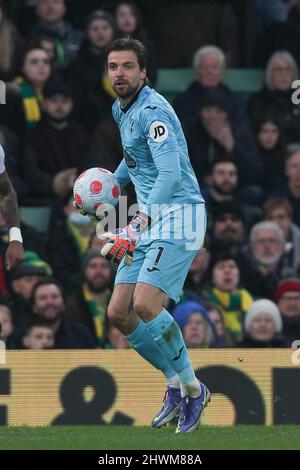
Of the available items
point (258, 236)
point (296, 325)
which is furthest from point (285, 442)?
point (258, 236)

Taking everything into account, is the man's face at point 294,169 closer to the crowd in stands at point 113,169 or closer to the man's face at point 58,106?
the crowd in stands at point 113,169

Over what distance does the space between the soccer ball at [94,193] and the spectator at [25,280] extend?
2.94 m

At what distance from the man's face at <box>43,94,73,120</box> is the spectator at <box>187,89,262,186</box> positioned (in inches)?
A: 47.6

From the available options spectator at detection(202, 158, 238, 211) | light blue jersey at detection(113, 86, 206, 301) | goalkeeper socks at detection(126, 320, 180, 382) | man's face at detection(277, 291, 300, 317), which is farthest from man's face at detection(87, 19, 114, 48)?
goalkeeper socks at detection(126, 320, 180, 382)

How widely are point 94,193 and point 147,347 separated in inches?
38.9

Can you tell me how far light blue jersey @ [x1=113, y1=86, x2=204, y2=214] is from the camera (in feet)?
27.6

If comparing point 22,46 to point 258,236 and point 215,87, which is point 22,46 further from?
point 258,236

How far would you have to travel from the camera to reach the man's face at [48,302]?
37.5ft

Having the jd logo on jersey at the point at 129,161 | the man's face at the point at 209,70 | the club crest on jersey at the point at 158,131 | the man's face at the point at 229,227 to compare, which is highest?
the man's face at the point at 209,70

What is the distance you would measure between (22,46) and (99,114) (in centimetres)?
98

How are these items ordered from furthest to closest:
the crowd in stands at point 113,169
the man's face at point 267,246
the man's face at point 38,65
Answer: the man's face at point 38,65 → the man's face at point 267,246 → the crowd in stands at point 113,169

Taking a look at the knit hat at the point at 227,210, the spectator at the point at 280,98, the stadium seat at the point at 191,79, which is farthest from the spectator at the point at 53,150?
the spectator at the point at 280,98

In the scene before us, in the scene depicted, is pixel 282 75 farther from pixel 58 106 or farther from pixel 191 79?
pixel 58 106

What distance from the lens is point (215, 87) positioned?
13.8 m
